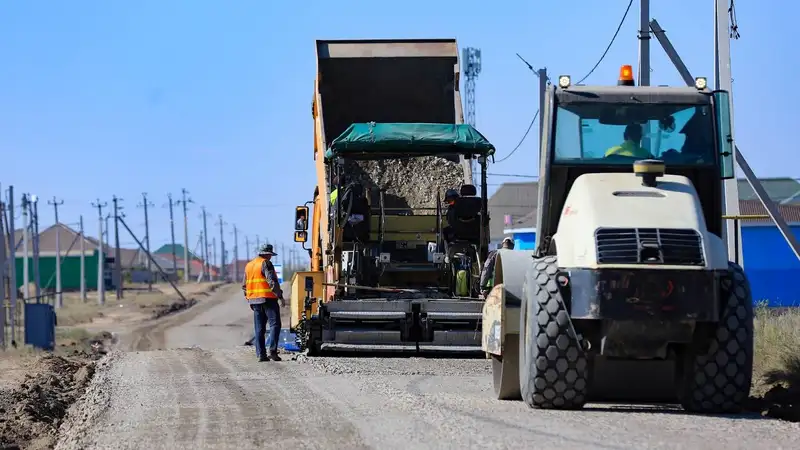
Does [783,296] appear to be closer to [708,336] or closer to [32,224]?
[708,336]

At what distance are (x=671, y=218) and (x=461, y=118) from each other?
10.9 meters

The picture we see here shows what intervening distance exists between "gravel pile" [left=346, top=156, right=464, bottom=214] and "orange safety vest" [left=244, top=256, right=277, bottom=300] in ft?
7.98

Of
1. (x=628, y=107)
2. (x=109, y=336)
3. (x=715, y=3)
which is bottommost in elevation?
(x=109, y=336)

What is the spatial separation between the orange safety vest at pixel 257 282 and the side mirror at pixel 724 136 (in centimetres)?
851

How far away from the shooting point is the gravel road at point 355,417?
810 cm

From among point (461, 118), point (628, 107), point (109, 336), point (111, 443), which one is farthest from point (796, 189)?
point (111, 443)

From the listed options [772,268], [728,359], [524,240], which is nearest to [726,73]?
[728,359]

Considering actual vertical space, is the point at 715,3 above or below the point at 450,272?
above

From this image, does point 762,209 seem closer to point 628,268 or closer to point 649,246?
point 649,246

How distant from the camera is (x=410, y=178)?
1894cm

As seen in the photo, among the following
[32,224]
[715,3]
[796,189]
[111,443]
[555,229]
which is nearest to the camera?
[111,443]

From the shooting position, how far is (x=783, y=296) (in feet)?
110

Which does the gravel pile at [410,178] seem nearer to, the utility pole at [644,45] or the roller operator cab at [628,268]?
the utility pole at [644,45]

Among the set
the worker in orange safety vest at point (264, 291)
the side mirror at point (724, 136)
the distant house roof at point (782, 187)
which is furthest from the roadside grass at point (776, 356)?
the distant house roof at point (782, 187)
